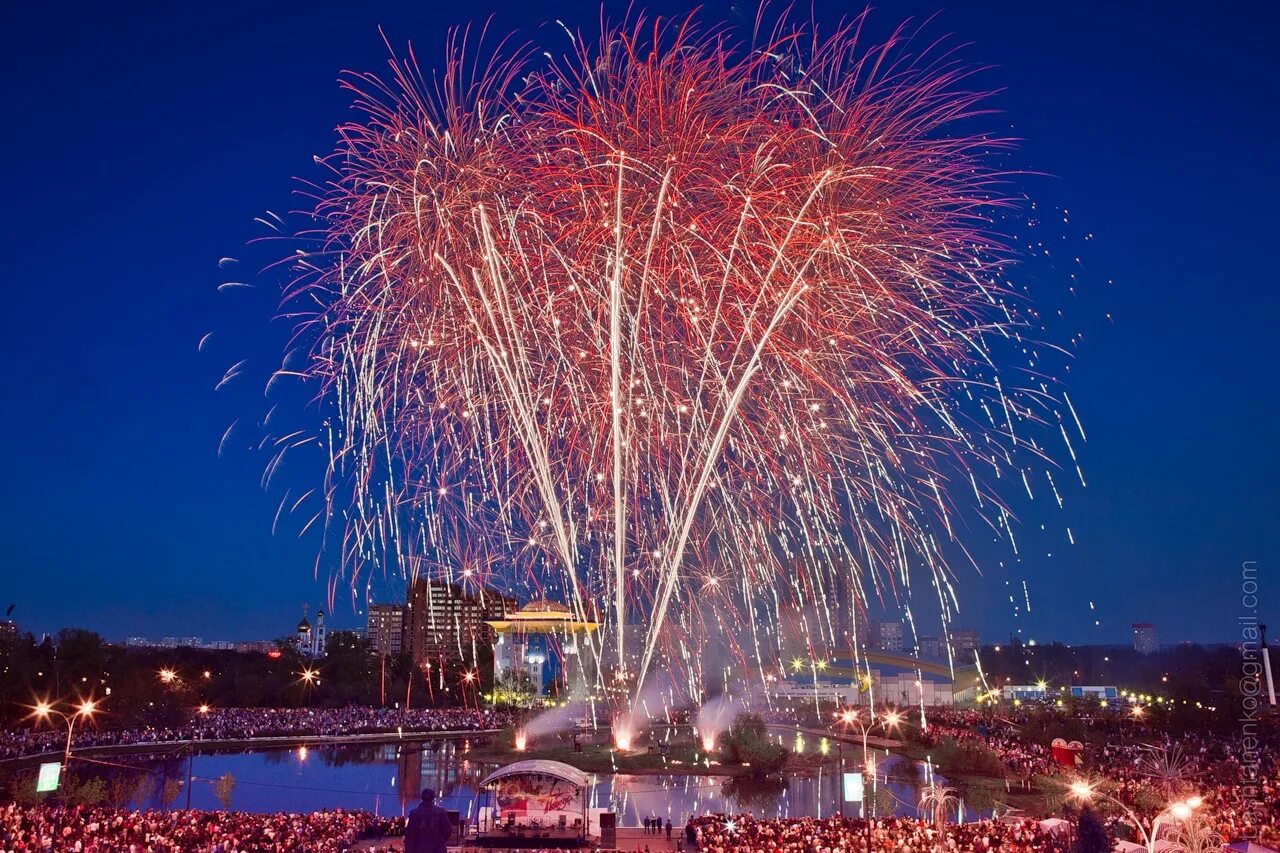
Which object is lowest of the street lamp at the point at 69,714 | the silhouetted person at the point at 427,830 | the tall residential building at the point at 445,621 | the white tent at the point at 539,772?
the white tent at the point at 539,772

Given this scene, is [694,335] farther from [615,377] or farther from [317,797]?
[317,797]

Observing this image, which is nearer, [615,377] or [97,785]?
[615,377]

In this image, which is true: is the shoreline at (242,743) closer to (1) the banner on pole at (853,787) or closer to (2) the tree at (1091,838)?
(1) the banner on pole at (853,787)

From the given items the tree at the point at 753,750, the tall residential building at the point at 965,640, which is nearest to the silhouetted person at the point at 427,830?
the tree at the point at 753,750

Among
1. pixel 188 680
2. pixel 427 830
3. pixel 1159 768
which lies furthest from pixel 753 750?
pixel 188 680

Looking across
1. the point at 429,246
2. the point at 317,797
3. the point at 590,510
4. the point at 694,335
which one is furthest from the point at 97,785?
the point at 694,335
